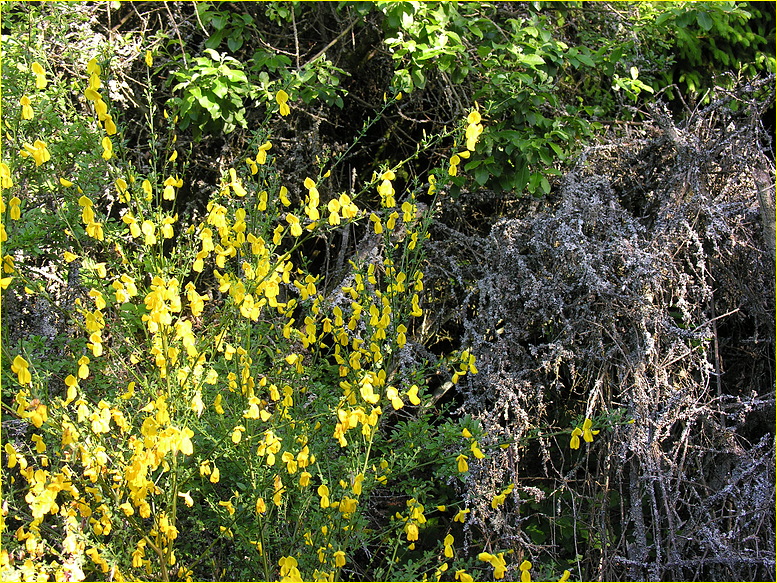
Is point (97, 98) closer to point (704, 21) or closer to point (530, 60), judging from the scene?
point (530, 60)

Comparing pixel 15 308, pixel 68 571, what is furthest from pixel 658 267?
pixel 15 308

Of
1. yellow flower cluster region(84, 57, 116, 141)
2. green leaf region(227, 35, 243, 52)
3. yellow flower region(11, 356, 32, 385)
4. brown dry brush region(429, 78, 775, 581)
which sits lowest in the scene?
brown dry brush region(429, 78, 775, 581)

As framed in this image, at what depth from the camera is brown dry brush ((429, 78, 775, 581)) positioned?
Answer: 222cm

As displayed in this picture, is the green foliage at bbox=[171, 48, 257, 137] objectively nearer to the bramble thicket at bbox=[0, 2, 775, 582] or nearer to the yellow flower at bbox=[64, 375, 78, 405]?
the bramble thicket at bbox=[0, 2, 775, 582]

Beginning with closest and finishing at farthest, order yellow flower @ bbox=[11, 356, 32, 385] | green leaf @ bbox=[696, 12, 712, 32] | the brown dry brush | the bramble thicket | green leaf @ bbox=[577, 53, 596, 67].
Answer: yellow flower @ bbox=[11, 356, 32, 385] < the bramble thicket < the brown dry brush < green leaf @ bbox=[577, 53, 596, 67] < green leaf @ bbox=[696, 12, 712, 32]

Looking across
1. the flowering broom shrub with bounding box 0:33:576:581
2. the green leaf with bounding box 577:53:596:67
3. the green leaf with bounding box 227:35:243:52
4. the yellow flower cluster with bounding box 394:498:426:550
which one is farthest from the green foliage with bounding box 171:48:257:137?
the yellow flower cluster with bounding box 394:498:426:550

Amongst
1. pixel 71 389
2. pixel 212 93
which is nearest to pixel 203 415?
pixel 71 389

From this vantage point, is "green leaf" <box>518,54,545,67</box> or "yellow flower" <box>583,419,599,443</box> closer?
"yellow flower" <box>583,419,599,443</box>

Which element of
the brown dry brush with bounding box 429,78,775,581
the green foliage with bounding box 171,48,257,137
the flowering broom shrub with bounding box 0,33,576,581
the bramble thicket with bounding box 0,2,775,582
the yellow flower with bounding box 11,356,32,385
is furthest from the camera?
the green foliage with bounding box 171,48,257,137

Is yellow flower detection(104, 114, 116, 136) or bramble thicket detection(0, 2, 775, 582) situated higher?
yellow flower detection(104, 114, 116, 136)

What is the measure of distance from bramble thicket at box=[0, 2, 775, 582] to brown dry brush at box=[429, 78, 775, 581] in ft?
0.05

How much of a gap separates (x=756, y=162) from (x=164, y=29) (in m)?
2.39

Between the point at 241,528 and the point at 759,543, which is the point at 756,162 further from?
the point at 241,528

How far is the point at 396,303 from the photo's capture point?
195 cm
